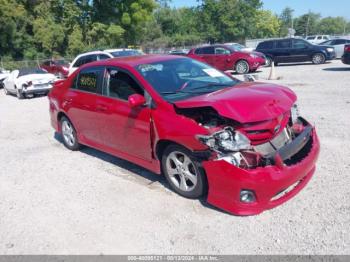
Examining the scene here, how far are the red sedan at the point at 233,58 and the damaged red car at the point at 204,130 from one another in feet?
43.0

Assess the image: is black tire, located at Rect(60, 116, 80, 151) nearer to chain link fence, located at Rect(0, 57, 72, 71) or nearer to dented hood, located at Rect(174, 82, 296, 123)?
dented hood, located at Rect(174, 82, 296, 123)

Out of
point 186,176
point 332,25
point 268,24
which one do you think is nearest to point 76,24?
point 186,176

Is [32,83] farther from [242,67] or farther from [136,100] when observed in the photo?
[136,100]

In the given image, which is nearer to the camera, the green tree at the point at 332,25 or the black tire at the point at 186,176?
the black tire at the point at 186,176

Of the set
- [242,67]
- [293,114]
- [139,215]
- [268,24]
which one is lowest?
[139,215]

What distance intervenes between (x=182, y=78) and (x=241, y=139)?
1594mm

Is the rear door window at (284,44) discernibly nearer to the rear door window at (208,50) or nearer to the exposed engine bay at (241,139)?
the rear door window at (208,50)

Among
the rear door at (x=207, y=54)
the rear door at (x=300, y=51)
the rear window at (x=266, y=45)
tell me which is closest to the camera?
the rear door at (x=207, y=54)

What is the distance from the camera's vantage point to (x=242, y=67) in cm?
1839

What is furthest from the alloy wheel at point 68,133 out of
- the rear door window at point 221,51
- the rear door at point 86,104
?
the rear door window at point 221,51

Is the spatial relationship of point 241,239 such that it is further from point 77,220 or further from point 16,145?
point 16,145

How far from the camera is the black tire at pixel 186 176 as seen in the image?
3840 millimetres

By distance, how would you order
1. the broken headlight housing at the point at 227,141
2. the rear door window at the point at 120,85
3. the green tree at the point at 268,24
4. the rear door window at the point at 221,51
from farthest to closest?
the green tree at the point at 268,24 → the rear door window at the point at 221,51 → the rear door window at the point at 120,85 → the broken headlight housing at the point at 227,141

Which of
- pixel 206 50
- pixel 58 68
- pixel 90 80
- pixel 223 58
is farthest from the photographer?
pixel 58 68
